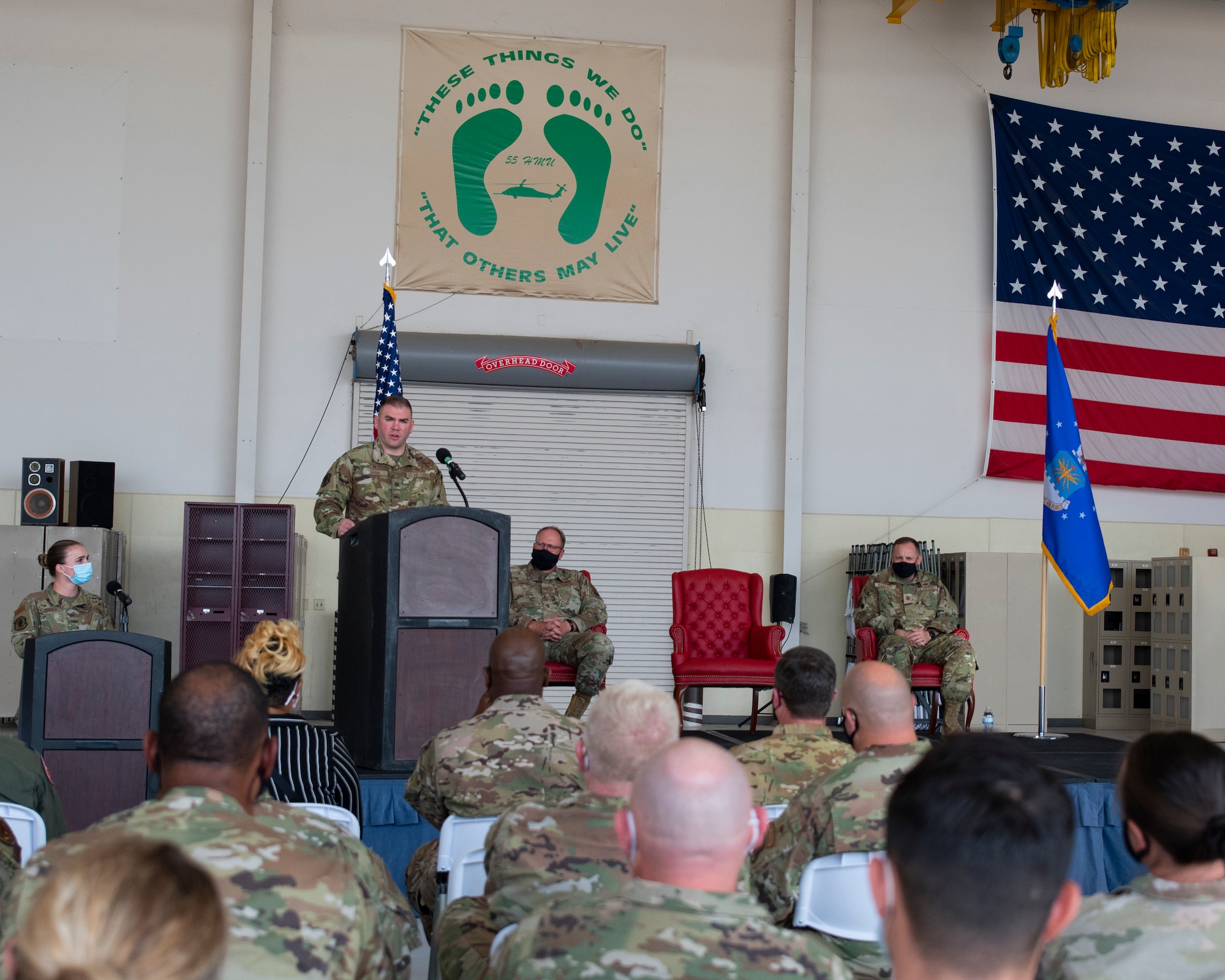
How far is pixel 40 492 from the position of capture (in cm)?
728

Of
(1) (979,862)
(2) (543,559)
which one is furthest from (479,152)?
(1) (979,862)

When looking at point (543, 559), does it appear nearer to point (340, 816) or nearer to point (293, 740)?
point (293, 740)

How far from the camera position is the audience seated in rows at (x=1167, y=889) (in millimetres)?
1438

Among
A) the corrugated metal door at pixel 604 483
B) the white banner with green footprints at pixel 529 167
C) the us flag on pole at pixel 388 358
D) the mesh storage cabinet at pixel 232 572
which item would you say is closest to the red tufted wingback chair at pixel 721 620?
the corrugated metal door at pixel 604 483

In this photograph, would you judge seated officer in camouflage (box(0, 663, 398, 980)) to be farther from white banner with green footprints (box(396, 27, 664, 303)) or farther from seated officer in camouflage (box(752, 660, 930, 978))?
white banner with green footprints (box(396, 27, 664, 303))

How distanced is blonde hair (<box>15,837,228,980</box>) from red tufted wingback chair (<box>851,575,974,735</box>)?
19.3 ft

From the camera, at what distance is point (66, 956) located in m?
0.78

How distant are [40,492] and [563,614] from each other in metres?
3.45

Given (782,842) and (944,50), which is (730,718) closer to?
(944,50)

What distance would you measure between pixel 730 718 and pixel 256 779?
271 inches

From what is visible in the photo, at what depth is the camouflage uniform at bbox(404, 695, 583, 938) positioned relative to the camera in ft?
8.54

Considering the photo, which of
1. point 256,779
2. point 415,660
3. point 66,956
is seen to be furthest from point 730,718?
point 66,956

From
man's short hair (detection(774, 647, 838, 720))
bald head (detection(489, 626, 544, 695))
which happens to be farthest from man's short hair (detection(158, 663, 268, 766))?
man's short hair (detection(774, 647, 838, 720))

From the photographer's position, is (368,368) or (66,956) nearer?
(66,956)
